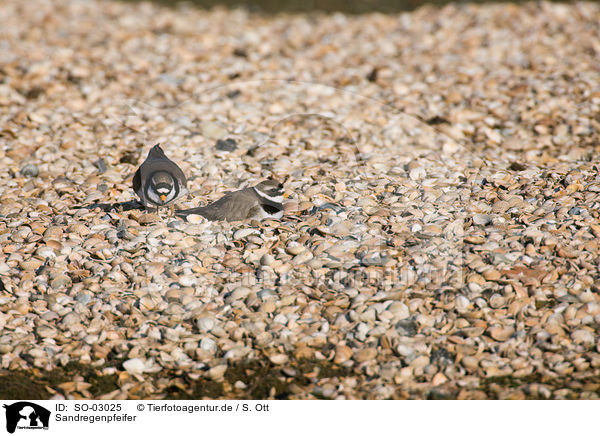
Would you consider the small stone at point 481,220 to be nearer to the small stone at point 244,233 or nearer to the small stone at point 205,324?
the small stone at point 244,233

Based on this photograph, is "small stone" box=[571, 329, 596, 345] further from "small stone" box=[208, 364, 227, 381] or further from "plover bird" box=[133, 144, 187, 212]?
"plover bird" box=[133, 144, 187, 212]

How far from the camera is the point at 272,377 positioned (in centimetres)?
264

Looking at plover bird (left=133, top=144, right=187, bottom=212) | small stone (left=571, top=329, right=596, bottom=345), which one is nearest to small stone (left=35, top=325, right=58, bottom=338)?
plover bird (left=133, top=144, right=187, bottom=212)

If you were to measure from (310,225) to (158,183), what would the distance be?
2.69ft

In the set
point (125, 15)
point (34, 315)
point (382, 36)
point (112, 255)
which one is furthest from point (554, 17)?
point (34, 315)

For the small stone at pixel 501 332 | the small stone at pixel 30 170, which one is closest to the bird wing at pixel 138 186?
the small stone at pixel 30 170

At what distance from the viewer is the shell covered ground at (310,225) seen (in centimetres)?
268

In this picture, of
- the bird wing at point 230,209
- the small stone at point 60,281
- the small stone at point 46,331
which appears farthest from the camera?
the bird wing at point 230,209

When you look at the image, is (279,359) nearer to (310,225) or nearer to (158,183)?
(310,225)
